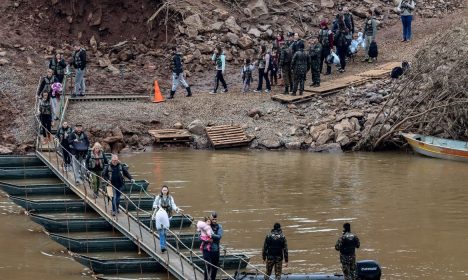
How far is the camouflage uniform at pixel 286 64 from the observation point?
1478 inches

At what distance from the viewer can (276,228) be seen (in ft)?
68.7

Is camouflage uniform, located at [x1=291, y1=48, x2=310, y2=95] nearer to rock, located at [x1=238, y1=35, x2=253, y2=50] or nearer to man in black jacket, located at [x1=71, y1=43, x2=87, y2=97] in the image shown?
rock, located at [x1=238, y1=35, x2=253, y2=50]

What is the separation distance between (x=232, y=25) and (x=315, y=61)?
556 centimetres

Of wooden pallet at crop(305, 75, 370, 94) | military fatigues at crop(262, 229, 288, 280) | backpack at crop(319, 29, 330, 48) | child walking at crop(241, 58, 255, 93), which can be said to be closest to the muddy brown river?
military fatigues at crop(262, 229, 288, 280)

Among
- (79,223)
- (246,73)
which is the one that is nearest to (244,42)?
(246,73)

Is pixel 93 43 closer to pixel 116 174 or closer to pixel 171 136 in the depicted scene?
pixel 171 136

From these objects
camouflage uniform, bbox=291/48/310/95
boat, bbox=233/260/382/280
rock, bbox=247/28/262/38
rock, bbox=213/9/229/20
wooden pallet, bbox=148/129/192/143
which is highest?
rock, bbox=213/9/229/20

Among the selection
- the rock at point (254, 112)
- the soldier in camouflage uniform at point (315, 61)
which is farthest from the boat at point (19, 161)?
the soldier in camouflage uniform at point (315, 61)

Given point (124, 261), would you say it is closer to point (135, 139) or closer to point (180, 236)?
point (180, 236)

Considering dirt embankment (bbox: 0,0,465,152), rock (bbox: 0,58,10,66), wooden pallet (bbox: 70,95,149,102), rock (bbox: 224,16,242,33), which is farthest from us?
rock (bbox: 224,16,242,33)

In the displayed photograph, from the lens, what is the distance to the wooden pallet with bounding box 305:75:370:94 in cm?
3862

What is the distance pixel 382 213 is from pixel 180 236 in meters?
6.34

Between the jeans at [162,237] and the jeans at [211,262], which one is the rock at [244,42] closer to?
the jeans at [162,237]

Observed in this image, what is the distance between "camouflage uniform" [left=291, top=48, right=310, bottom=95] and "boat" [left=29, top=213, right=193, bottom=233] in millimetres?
12480
